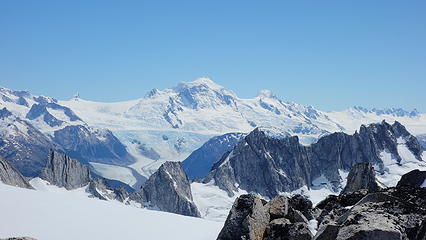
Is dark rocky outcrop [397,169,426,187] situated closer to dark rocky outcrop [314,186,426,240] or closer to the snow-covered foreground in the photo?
dark rocky outcrop [314,186,426,240]

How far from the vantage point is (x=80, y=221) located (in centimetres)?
2842

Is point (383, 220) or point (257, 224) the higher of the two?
point (383, 220)

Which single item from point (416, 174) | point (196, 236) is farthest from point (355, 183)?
point (196, 236)

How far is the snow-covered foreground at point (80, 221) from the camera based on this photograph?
26078mm

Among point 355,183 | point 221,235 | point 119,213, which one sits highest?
point 221,235

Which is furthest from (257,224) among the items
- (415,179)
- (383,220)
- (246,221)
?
(415,179)

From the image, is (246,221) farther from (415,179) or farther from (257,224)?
(415,179)

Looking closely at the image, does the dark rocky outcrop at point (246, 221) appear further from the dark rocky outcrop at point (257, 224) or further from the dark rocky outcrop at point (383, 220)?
the dark rocky outcrop at point (383, 220)

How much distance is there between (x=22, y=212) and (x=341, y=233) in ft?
66.9

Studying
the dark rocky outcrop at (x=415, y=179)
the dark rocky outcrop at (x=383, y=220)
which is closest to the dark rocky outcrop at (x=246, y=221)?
the dark rocky outcrop at (x=383, y=220)

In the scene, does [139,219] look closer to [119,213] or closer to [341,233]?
[119,213]

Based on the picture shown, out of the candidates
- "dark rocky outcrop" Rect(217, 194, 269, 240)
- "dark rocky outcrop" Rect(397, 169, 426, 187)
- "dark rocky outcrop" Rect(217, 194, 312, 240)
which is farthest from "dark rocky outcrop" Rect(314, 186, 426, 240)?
"dark rocky outcrop" Rect(397, 169, 426, 187)

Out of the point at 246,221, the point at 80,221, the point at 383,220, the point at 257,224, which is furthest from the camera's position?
the point at 80,221

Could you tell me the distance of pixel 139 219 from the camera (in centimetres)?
3161
